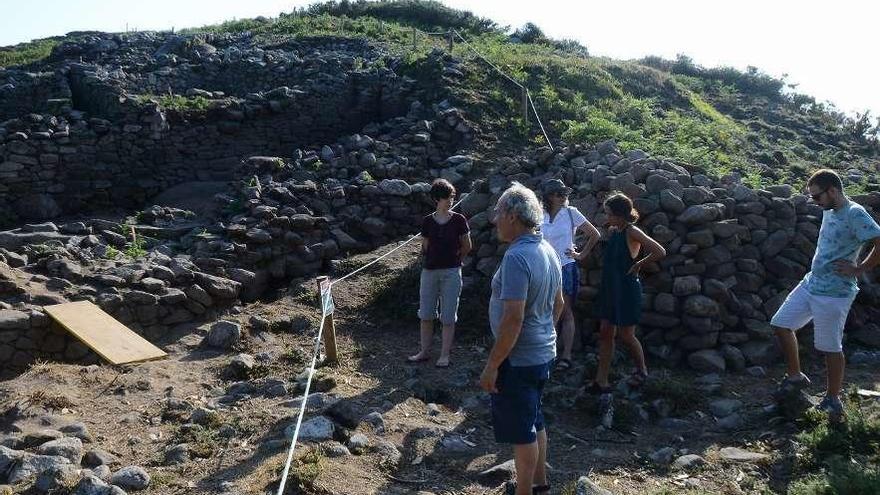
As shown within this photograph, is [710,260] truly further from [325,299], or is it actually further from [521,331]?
[521,331]

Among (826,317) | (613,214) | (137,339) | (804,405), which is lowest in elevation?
(137,339)

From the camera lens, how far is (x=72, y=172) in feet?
39.9

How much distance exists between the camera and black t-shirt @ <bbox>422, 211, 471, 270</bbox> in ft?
22.6

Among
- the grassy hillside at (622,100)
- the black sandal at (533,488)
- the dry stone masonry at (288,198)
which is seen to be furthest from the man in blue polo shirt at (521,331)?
the grassy hillside at (622,100)

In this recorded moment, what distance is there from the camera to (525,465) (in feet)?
13.9

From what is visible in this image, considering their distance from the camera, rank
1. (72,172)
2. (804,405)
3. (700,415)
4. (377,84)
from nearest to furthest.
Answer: (804,405)
(700,415)
(72,172)
(377,84)

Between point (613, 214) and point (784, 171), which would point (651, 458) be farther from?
point (784, 171)

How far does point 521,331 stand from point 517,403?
375mm

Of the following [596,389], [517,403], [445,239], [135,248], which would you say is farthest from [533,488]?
[135,248]

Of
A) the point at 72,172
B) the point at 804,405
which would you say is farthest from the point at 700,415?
the point at 72,172

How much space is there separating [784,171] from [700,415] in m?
7.08

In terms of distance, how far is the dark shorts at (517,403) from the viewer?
4.17 meters

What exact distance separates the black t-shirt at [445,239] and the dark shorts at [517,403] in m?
2.79

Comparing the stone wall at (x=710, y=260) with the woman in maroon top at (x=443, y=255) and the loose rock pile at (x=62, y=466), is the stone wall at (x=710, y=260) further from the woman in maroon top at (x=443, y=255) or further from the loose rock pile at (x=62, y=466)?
the loose rock pile at (x=62, y=466)
